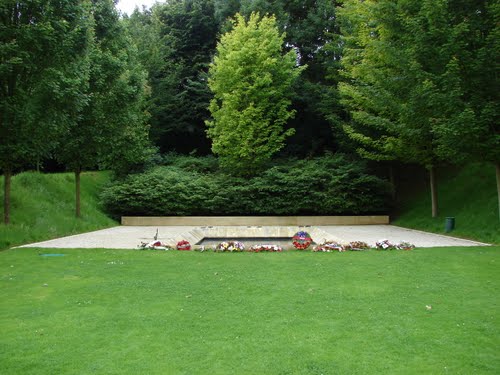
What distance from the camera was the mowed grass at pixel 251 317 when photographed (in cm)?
384

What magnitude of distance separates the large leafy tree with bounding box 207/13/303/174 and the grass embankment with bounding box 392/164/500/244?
24.0 feet

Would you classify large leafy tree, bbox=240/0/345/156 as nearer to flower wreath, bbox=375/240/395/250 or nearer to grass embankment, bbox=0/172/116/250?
grass embankment, bbox=0/172/116/250

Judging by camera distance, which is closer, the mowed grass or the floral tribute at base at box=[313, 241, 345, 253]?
the mowed grass

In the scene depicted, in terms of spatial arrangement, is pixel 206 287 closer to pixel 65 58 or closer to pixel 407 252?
pixel 407 252

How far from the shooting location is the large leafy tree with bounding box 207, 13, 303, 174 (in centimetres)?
2158

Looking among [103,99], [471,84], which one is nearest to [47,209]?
[103,99]

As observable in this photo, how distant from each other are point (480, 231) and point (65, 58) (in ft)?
45.7

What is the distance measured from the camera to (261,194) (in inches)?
837

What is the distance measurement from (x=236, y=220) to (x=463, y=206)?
10.2m

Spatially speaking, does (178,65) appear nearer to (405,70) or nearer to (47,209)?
(47,209)

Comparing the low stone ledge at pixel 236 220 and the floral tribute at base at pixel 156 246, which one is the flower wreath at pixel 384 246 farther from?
the low stone ledge at pixel 236 220

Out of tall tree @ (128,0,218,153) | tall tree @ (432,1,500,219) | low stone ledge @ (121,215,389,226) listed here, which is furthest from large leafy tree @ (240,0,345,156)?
tall tree @ (432,1,500,219)

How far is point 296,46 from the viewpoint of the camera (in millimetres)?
26766

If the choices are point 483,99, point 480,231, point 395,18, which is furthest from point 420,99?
point 480,231
